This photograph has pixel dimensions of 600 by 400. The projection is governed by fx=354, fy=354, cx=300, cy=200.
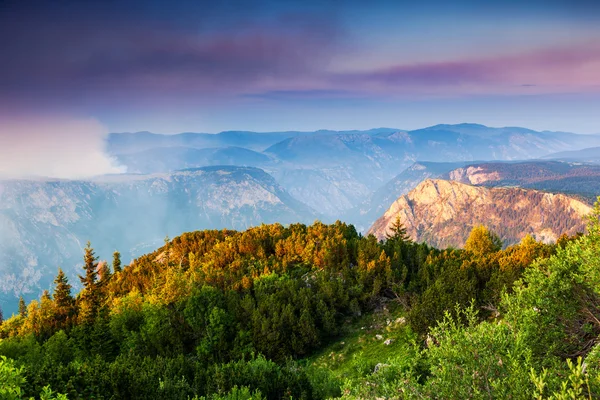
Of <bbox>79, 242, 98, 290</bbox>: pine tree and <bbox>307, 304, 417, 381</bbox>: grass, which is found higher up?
<bbox>79, 242, 98, 290</bbox>: pine tree

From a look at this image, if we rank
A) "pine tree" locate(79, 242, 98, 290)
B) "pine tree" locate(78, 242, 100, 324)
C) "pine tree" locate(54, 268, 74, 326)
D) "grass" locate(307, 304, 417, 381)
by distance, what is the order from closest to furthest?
1. "grass" locate(307, 304, 417, 381)
2. "pine tree" locate(78, 242, 100, 324)
3. "pine tree" locate(54, 268, 74, 326)
4. "pine tree" locate(79, 242, 98, 290)

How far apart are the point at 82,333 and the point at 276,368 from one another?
1469 inches

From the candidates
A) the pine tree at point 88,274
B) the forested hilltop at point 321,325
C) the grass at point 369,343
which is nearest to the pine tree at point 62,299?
the forested hilltop at point 321,325

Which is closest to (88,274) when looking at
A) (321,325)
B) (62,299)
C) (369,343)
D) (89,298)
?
(89,298)

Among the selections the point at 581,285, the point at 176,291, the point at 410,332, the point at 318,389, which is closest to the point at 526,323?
the point at 581,285

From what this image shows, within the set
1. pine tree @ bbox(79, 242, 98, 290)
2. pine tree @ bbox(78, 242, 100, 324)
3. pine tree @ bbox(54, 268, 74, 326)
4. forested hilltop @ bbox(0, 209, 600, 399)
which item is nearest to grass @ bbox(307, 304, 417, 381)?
forested hilltop @ bbox(0, 209, 600, 399)

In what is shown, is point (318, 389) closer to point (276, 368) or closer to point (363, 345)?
point (276, 368)

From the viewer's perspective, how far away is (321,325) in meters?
48.0

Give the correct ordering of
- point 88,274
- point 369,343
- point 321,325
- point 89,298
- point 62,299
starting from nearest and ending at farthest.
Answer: point 369,343 → point 321,325 → point 89,298 → point 62,299 → point 88,274

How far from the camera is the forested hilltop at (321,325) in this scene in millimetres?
15531

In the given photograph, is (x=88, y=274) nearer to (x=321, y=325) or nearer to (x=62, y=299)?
(x=62, y=299)

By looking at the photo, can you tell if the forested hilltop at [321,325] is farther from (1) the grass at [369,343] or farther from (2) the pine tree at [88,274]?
(2) the pine tree at [88,274]

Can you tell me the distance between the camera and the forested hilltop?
15.5 m

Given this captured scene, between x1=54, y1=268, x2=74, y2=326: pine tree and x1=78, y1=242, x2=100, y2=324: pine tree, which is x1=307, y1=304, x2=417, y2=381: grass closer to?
x1=78, y1=242, x2=100, y2=324: pine tree
